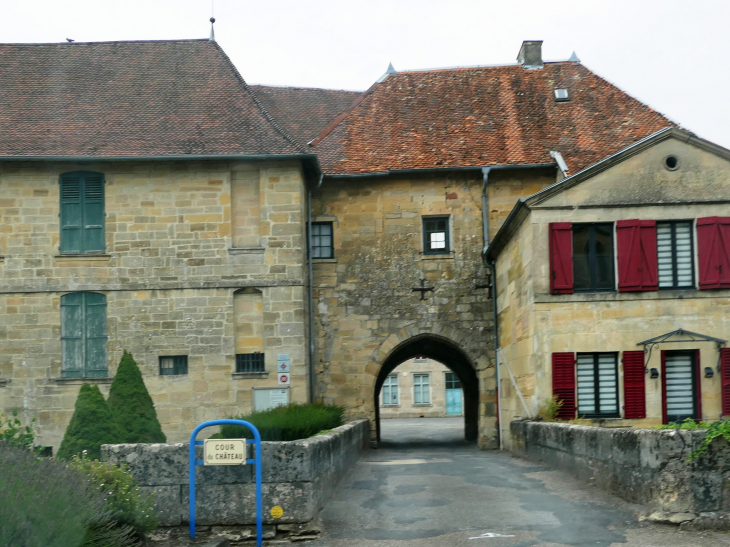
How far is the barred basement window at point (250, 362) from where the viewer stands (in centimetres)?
1888

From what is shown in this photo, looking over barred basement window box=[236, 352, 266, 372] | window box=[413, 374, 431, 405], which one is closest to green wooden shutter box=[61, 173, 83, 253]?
barred basement window box=[236, 352, 266, 372]

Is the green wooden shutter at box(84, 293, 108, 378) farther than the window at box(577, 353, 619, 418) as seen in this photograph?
Yes

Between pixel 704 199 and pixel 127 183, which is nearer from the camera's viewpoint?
pixel 704 199

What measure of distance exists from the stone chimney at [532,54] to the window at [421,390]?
92.3 feet

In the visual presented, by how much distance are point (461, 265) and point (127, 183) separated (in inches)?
312

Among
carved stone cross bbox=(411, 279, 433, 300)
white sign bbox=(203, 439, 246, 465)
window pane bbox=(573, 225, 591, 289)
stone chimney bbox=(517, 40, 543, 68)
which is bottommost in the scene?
white sign bbox=(203, 439, 246, 465)

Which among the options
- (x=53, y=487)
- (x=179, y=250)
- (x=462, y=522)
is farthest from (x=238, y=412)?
(x=53, y=487)

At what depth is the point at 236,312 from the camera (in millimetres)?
19078

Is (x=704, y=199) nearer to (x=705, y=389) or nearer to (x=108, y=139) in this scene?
(x=705, y=389)

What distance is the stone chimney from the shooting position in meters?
24.0

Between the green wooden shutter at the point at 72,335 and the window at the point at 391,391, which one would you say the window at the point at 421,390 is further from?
the green wooden shutter at the point at 72,335

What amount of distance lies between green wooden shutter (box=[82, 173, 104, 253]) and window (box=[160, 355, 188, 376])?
Answer: 281cm

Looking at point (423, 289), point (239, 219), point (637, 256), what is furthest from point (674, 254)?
point (239, 219)

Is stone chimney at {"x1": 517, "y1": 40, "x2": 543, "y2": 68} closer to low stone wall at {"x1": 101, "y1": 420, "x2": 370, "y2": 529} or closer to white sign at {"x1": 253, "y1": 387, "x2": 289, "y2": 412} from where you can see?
white sign at {"x1": 253, "y1": 387, "x2": 289, "y2": 412}
